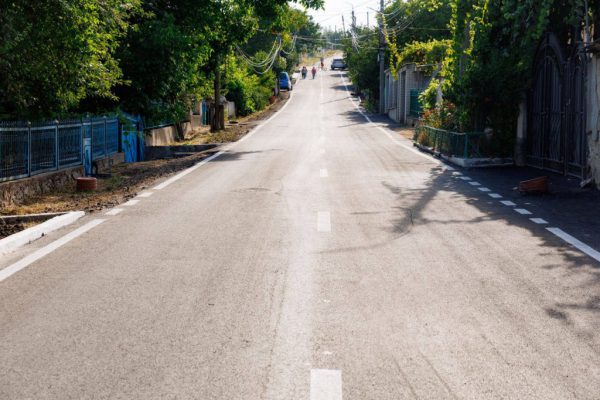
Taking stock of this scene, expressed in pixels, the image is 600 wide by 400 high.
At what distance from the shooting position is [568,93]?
19.1 metres

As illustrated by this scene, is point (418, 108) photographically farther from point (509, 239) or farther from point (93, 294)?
point (93, 294)

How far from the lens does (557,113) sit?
65.6 feet

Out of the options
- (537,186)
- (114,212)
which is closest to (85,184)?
(114,212)

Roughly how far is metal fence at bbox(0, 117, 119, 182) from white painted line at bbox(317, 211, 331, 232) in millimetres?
6474

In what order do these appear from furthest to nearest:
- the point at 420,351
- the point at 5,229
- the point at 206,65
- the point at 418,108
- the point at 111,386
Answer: the point at 418,108 < the point at 206,65 < the point at 5,229 < the point at 420,351 < the point at 111,386

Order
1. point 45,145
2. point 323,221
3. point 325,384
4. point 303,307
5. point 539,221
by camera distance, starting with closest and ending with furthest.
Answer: point 325,384
point 303,307
point 323,221
point 539,221
point 45,145

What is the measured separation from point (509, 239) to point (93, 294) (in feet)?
18.8

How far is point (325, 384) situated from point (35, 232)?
6.78m

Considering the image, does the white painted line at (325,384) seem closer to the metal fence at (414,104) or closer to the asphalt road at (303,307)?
the asphalt road at (303,307)

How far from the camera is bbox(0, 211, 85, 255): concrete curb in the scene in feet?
31.9

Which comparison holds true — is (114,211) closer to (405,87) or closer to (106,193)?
(106,193)

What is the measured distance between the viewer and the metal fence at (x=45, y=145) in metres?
15.4

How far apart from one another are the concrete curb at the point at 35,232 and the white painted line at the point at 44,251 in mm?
345

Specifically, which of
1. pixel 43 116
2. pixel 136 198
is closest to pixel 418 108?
pixel 43 116
